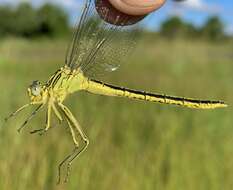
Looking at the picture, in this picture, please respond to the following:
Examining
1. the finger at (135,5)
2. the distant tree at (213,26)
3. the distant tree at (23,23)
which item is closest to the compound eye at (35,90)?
the finger at (135,5)

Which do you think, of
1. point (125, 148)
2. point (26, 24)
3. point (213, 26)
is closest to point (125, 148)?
point (125, 148)

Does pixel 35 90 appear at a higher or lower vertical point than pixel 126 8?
lower

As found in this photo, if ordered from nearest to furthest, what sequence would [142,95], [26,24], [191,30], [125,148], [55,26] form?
[142,95] < [125,148] < [26,24] < [191,30] < [55,26]

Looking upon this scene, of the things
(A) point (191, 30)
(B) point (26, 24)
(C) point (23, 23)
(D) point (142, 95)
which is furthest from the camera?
(A) point (191, 30)

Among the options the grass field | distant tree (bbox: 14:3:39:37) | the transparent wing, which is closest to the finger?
the transparent wing

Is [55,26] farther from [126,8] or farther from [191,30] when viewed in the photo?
[126,8]

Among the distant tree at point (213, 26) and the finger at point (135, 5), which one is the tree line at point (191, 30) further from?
the finger at point (135, 5)

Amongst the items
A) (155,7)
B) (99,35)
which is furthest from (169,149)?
(155,7)

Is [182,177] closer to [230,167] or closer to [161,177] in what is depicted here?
[161,177]
